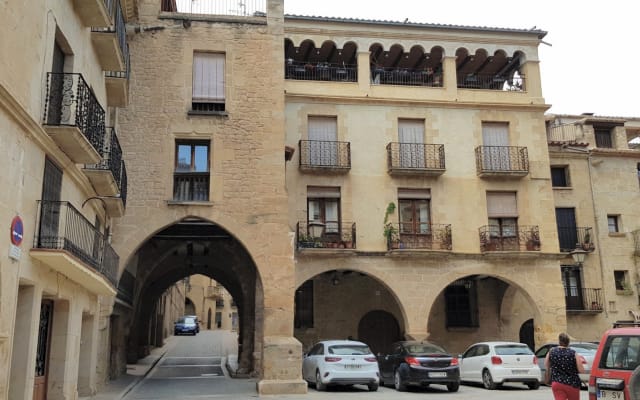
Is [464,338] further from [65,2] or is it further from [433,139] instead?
[65,2]

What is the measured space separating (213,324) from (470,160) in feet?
168

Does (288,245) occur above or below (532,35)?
below

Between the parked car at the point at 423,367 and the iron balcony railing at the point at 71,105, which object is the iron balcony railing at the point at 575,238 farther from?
the iron balcony railing at the point at 71,105

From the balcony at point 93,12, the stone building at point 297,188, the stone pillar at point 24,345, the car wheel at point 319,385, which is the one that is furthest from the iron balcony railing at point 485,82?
the stone pillar at point 24,345

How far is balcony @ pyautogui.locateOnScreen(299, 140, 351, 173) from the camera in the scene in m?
22.2

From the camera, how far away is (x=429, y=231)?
74.7ft

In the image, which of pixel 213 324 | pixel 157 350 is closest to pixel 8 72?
pixel 157 350

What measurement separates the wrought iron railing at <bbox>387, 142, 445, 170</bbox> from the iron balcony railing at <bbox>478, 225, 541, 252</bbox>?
9.85 feet

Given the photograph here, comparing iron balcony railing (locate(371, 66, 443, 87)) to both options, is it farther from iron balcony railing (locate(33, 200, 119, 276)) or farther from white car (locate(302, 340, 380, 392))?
iron balcony railing (locate(33, 200, 119, 276))

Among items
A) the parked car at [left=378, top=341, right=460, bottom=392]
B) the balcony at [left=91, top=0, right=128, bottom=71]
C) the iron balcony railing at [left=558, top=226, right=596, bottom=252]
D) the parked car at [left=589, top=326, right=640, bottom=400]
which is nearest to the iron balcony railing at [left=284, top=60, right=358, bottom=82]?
the balcony at [left=91, top=0, right=128, bottom=71]

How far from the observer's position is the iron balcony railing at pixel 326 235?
21469 mm

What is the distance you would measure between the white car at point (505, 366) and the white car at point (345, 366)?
10.4 ft

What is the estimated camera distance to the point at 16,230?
354 inches

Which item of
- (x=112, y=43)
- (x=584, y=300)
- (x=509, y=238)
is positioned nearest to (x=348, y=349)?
(x=509, y=238)
